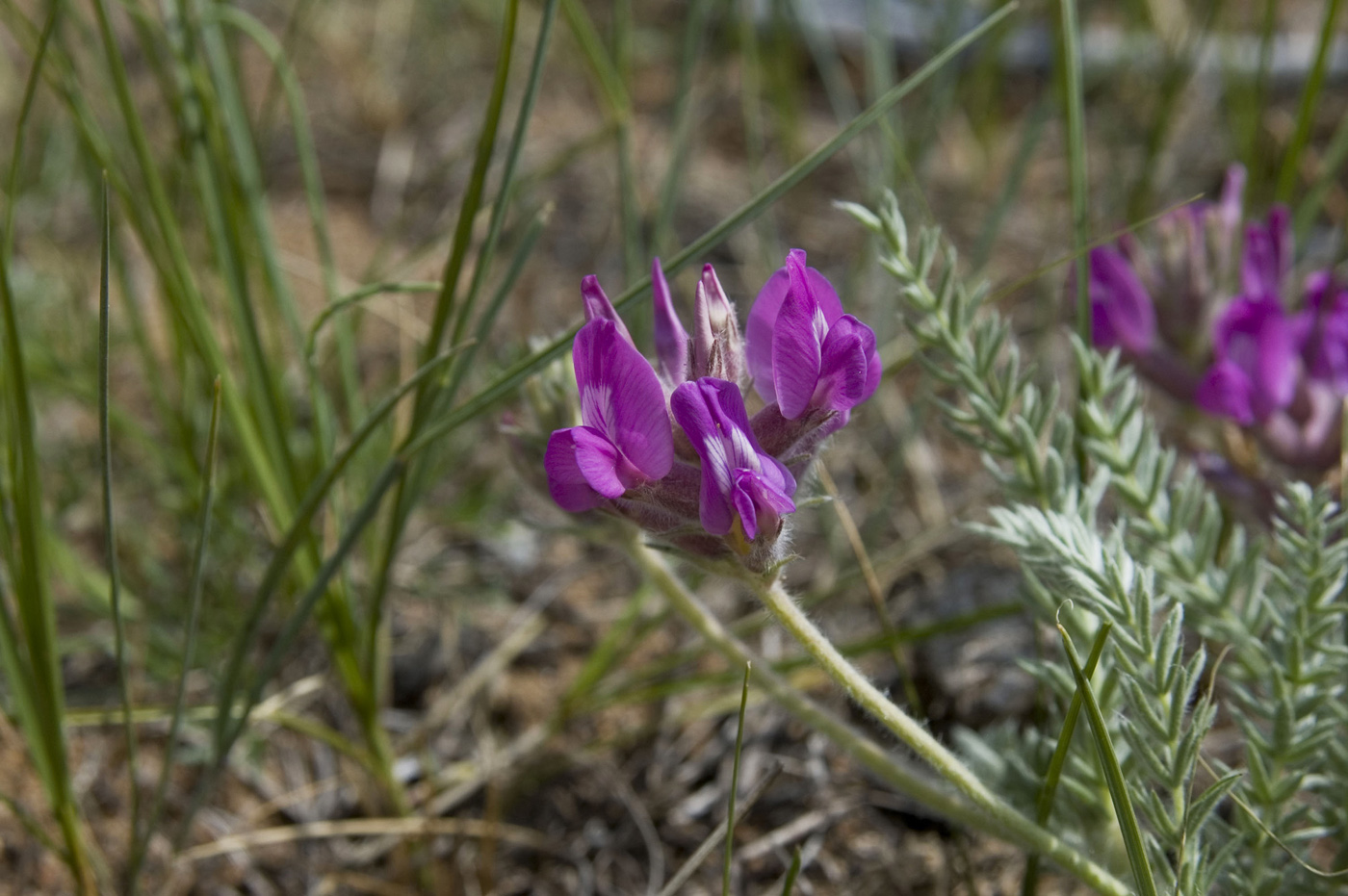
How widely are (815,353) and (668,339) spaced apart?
7.4 inches

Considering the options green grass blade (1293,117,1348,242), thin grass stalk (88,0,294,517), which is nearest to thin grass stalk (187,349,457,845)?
thin grass stalk (88,0,294,517)

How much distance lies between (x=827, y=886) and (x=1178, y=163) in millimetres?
2530

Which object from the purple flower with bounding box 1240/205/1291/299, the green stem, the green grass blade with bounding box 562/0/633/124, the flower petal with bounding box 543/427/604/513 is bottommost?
the green stem

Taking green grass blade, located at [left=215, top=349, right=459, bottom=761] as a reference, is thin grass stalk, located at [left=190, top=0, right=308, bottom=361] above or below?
above

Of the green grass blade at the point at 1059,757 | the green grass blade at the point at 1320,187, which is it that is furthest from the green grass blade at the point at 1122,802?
the green grass blade at the point at 1320,187

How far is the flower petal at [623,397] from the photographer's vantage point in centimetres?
114

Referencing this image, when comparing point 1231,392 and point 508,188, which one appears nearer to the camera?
point 508,188

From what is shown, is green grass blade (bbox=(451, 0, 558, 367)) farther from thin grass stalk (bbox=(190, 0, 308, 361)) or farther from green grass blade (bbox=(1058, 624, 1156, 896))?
green grass blade (bbox=(1058, 624, 1156, 896))

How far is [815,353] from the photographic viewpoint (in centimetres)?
117

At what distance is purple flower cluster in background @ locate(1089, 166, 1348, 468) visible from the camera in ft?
5.96

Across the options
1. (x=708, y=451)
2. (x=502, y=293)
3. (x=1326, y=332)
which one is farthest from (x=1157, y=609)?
(x=502, y=293)

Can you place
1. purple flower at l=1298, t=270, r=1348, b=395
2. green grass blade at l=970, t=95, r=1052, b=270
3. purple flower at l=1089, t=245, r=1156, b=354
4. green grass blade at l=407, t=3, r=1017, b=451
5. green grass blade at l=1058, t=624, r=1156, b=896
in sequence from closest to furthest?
green grass blade at l=1058, t=624, r=1156, b=896
green grass blade at l=407, t=3, r=1017, b=451
purple flower at l=1298, t=270, r=1348, b=395
purple flower at l=1089, t=245, r=1156, b=354
green grass blade at l=970, t=95, r=1052, b=270

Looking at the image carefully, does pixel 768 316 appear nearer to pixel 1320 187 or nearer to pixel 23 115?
pixel 23 115

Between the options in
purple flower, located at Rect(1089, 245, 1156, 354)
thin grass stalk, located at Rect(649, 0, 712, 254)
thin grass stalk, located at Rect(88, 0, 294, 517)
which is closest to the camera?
thin grass stalk, located at Rect(88, 0, 294, 517)
